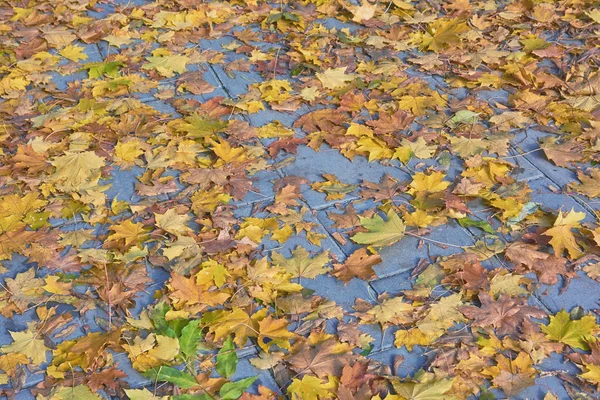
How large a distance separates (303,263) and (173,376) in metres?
0.75

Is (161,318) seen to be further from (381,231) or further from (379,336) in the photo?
(381,231)

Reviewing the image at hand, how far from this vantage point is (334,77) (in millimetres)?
4152

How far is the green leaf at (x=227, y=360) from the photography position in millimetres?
2549

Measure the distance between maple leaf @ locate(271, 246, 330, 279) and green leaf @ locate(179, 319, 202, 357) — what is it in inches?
18.4

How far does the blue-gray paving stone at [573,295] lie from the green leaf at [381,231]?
0.63 m

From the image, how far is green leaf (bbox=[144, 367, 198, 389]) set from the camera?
249 centimetres

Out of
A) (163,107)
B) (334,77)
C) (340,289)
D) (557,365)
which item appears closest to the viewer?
(557,365)

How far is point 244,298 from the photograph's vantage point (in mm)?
2812

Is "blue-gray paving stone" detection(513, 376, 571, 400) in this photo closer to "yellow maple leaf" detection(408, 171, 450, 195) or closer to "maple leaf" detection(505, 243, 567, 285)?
"maple leaf" detection(505, 243, 567, 285)

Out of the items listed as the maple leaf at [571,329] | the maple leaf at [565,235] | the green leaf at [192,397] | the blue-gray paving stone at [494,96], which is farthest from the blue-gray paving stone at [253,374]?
the blue-gray paving stone at [494,96]

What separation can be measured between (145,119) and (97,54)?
3.07 feet

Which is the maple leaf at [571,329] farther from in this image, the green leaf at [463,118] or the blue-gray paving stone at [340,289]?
the green leaf at [463,118]

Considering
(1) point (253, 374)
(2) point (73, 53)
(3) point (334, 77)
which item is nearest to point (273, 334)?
(1) point (253, 374)

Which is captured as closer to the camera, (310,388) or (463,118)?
(310,388)
